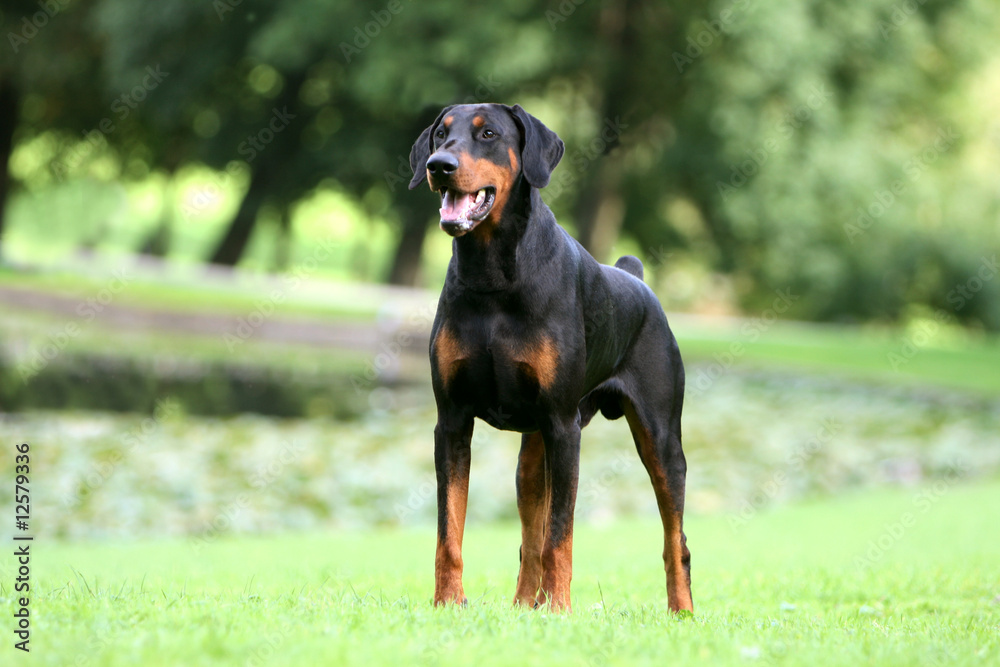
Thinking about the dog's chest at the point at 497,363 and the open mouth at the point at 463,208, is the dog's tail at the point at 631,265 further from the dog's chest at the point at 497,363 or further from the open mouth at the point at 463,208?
the open mouth at the point at 463,208

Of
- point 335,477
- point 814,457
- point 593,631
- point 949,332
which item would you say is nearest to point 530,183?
point 593,631

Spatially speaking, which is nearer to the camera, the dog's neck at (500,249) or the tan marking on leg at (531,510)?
the dog's neck at (500,249)

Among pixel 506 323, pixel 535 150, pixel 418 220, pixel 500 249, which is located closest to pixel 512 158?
pixel 535 150

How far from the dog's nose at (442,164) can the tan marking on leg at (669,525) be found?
5.31 ft

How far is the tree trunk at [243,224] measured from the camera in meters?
28.8

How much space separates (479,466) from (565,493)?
8.96 m

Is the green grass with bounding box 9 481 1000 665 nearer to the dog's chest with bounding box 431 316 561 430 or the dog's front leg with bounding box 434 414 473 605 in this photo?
the dog's front leg with bounding box 434 414 473 605

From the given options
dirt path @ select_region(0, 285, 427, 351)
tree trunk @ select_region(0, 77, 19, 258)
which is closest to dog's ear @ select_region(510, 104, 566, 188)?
dirt path @ select_region(0, 285, 427, 351)

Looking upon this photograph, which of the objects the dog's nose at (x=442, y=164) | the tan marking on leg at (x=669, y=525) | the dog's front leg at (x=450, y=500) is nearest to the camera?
the dog's nose at (x=442, y=164)

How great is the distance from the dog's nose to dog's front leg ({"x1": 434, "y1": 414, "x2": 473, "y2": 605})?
108 centimetres

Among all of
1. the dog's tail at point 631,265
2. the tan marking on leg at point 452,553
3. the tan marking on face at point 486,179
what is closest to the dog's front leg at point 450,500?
the tan marking on leg at point 452,553

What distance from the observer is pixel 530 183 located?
4637 millimetres

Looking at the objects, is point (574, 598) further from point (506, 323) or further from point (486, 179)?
point (486, 179)

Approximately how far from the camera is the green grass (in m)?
3.72
